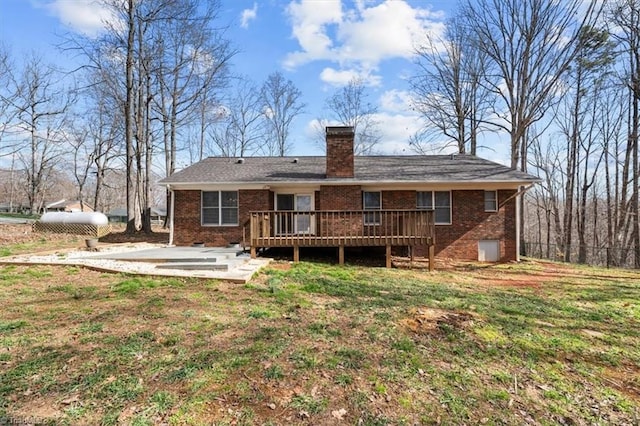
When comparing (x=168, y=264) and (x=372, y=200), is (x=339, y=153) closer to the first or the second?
(x=372, y=200)

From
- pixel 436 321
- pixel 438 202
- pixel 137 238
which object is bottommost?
pixel 436 321

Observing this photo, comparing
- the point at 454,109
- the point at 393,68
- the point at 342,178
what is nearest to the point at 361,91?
the point at 454,109

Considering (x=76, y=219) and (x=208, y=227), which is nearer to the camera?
(x=208, y=227)

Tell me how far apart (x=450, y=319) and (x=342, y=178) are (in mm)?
7554

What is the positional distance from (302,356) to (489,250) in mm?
10714

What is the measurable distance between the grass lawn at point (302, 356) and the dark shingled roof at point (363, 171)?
19.8 feet

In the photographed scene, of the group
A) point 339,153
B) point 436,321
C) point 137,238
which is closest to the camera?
point 436,321

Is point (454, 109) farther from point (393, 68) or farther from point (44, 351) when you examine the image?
point (44, 351)

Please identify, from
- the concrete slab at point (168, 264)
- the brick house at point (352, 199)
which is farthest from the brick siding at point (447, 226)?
the concrete slab at point (168, 264)

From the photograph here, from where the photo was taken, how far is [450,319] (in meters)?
4.95

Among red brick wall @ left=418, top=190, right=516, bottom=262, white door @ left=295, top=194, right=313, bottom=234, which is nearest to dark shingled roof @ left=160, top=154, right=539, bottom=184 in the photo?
white door @ left=295, top=194, right=313, bottom=234

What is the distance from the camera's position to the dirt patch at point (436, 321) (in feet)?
14.9

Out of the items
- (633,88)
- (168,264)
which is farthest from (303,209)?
(633,88)

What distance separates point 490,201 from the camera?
12.3 m
